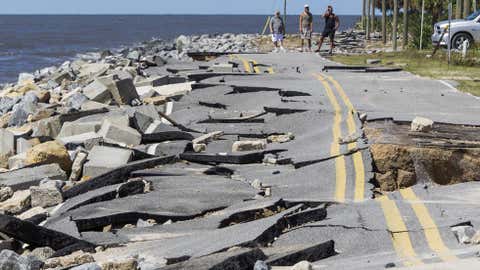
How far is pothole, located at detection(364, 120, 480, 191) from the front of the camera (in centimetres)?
946

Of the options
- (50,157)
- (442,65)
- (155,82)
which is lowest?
(442,65)

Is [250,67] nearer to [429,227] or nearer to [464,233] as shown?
[429,227]

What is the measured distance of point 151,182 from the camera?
32.3 feet

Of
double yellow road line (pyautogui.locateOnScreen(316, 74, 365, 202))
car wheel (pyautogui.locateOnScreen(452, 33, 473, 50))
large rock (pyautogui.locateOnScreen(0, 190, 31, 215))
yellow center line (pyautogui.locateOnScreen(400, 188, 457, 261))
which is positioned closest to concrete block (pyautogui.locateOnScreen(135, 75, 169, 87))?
double yellow road line (pyautogui.locateOnScreen(316, 74, 365, 202))

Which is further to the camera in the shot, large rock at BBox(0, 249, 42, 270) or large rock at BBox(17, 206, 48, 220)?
large rock at BBox(17, 206, 48, 220)

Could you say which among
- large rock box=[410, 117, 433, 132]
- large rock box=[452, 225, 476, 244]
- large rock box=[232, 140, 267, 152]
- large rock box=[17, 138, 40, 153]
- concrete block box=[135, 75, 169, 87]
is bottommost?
large rock box=[17, 138, 40, 153]

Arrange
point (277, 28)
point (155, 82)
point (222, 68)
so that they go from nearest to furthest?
point (155, 82) → point (222, 68) → point (277, 28)

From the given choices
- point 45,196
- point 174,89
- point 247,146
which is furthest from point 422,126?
point 174,89

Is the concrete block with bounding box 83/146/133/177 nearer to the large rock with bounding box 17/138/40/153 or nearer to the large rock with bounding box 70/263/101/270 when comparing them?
the large rock with bounding box 17/138/40/153

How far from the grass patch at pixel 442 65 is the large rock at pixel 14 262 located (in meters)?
11.3

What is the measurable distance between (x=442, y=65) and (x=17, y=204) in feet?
52.1

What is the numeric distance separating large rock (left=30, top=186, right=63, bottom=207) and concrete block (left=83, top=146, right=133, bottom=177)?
0.96m

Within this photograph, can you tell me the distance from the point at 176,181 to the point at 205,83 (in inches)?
345

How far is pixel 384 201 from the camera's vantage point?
8266 millimetres
